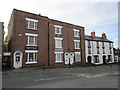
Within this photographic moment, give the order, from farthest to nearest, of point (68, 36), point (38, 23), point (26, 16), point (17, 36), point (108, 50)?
point (108, 50), point (68, 36), point (38, 23), point (26, 16), point (17, 36)

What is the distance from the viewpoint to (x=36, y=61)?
24453 millimetres

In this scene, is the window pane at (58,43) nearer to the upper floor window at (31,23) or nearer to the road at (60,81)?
the upper floor window at (31,23)

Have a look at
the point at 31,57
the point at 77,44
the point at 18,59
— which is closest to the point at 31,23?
the point at 31,57

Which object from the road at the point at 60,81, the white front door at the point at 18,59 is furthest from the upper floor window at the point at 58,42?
the road at the point at 60,81

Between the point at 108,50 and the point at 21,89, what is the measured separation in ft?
127

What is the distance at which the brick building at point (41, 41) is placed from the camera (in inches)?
894

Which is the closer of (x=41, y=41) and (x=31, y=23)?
(x=31, y=23)

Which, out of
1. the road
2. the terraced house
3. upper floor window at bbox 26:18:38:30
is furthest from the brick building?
the road

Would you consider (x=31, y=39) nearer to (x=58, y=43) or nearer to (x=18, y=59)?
(x=18, y=59)

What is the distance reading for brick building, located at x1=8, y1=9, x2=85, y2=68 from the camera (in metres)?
22.7

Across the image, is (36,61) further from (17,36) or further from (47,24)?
(47,24)

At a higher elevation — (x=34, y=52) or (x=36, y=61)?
(x=34, y=52)

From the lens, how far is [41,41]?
2558cm

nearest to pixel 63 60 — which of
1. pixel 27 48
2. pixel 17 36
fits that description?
pixel 27 48
